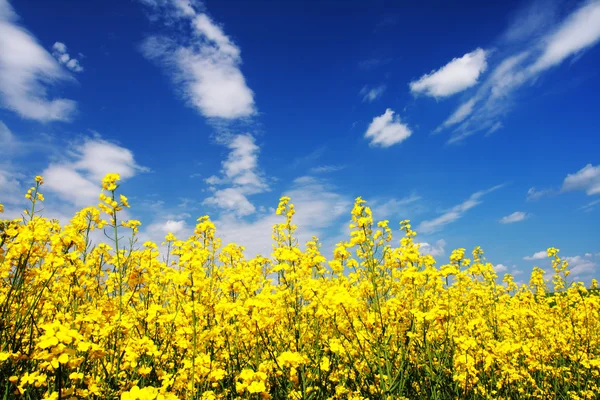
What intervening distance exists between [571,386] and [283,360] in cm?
537

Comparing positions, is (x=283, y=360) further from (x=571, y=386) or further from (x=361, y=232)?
(x=571, y=386)

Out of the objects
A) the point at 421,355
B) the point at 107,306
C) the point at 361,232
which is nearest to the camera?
the point at 107,306

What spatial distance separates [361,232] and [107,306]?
2554 mm

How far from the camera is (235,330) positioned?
4207 millimetres

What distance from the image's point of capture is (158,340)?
14.8 feet

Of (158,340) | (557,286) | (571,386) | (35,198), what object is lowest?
(571,386)

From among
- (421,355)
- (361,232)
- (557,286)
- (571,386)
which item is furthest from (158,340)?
(557,286)

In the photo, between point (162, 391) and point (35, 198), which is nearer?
point (162, 391)

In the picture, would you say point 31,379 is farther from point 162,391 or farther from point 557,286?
point 557,286

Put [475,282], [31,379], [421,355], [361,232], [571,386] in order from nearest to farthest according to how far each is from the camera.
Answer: [31,379] → [361,232] → [421,355] → [571,386] → [475,282]

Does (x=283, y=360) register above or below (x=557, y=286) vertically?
below

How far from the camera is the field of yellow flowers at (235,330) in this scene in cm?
291

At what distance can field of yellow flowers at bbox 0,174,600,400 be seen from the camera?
291cm

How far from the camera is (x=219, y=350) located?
4.33 meters
